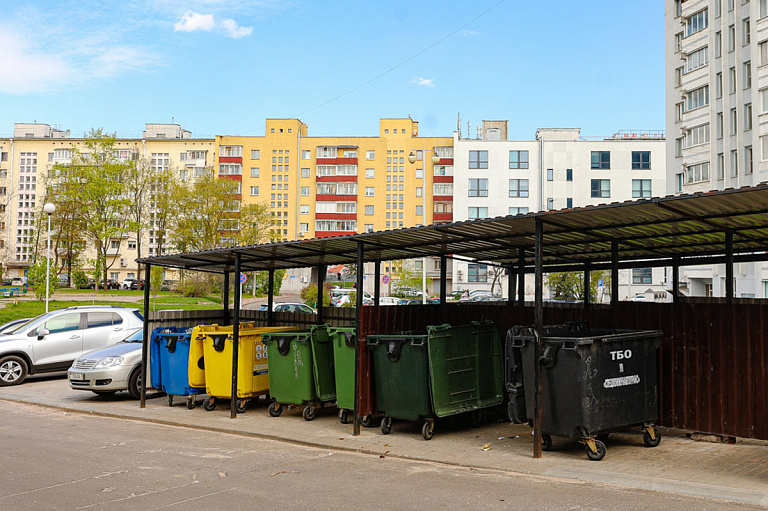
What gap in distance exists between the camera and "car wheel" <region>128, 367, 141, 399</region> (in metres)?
13.8

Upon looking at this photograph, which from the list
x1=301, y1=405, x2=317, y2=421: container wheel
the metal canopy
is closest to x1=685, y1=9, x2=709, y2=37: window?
the metal canopy

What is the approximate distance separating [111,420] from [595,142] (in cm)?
6402

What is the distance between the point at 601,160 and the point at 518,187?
845cm

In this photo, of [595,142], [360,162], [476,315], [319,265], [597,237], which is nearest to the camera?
[597,237]

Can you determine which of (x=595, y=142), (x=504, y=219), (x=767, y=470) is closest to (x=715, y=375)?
(x=767, y=470)

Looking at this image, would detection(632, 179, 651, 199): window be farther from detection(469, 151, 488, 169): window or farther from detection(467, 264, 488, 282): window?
detection(467, 264, 488, 282): window

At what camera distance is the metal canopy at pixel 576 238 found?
786cm

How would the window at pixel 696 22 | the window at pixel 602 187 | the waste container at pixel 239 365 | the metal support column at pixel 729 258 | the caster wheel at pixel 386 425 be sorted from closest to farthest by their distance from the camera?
1. the caster wheel at pixel 386 425
2. the metal support column at pixel 729 258
3. the waste container at pixel 239 365
4. the window at pixel 696 22
5. the window at pixel 602 187

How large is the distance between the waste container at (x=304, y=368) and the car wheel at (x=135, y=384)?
399 centimetres

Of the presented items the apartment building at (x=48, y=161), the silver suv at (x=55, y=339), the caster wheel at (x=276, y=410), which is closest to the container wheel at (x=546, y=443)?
the caster wheel at (x=276, y=410)

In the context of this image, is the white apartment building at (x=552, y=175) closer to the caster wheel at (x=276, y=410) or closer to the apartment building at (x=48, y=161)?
the apartment building at (x=48, y=161)

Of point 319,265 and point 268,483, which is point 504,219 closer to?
point 268,483

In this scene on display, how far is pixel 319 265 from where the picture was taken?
14.8 metres

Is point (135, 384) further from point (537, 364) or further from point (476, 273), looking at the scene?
point (476, 273)
